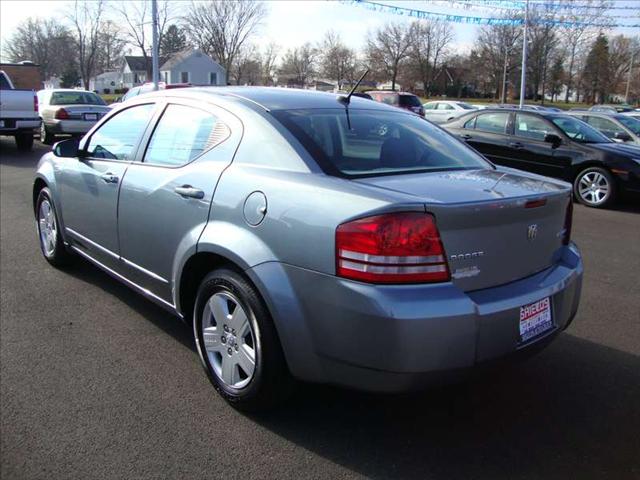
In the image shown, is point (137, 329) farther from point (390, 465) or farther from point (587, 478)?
point (587, 478)

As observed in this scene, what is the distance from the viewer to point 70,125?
16.2 m

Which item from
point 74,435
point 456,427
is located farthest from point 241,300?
point 456,427

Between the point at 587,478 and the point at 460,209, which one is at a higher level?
the point at 460,209

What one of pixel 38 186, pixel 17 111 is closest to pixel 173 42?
pixel 17 111

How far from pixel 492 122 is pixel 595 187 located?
2.33 meters

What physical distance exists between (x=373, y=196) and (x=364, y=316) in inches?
20.6

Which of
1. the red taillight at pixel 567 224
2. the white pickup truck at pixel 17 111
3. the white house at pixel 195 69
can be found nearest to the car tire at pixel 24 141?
the white pickup truck at pixel 17 111

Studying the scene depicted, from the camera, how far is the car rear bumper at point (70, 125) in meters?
16.2

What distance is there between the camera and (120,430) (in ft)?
9.46

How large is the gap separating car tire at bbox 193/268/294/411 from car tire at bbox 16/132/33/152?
14.8 meters

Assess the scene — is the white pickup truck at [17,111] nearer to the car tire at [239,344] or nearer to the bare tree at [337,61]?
the car tire at [239,344]

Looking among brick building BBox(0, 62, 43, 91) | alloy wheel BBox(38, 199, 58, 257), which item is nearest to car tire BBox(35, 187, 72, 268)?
alloy wheel BBox(38, 199, 58, 257)

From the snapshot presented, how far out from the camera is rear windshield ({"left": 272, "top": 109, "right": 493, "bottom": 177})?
121 inches

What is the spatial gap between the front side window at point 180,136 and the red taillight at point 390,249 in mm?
1272
